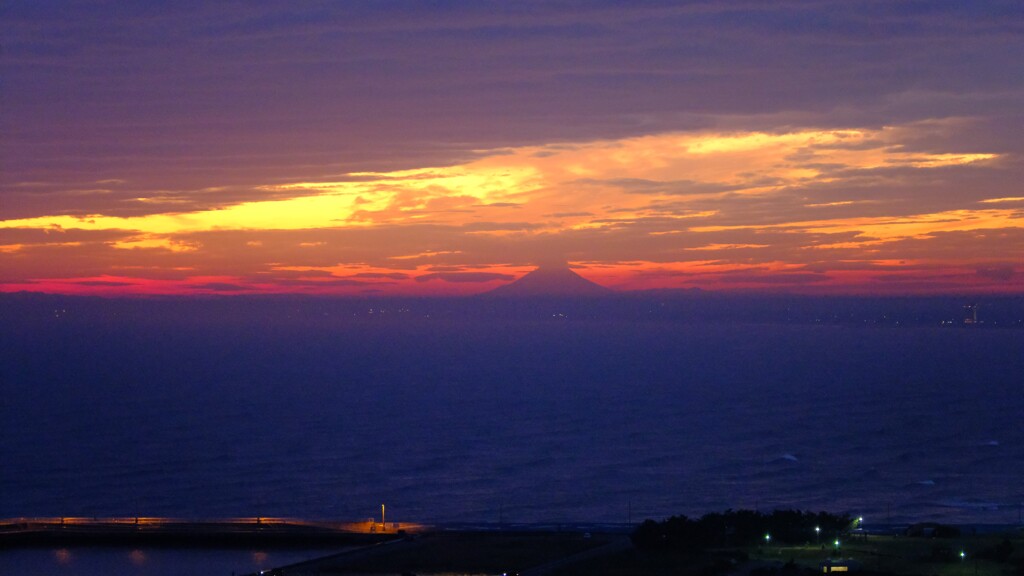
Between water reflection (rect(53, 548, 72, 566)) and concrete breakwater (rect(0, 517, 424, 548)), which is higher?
concrete breakwater (rect(0, 517, 424, 548))

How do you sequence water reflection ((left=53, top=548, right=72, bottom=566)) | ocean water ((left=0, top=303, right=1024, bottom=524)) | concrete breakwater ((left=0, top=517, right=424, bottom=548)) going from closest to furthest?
water reflection ((left=53, top=548, right=72, bottom=566)), concrete breakwater ((left=0, top=517, right=424, bottom=548)), ocean water ((left=0, top=303, right=1024, bottom=524))

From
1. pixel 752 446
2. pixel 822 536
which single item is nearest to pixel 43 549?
pixel 822 536

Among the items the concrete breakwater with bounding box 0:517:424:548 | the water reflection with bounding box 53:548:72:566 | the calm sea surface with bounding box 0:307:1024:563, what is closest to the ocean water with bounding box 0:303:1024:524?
the calm sea surface with bounding box 0:307:1024:563

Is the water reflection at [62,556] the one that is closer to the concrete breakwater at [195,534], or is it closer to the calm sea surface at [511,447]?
the concrete breakwater at [195,534]

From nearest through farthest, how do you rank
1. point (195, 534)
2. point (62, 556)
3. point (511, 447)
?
point (62, 556) < point (195, 534) < point (511, 447)

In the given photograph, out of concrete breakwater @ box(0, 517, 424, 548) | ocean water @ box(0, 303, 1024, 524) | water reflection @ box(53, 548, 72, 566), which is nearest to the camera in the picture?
water reflection @ box(53, 548, 72, 566)

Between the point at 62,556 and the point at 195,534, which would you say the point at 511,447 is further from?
the point at 62,556

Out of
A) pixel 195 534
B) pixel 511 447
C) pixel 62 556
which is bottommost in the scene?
pixel 62 556

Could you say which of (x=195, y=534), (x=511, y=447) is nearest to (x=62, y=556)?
(x=195, y=534)

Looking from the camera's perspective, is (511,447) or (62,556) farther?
(511,447)

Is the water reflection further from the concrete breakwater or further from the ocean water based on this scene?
the ocean water
